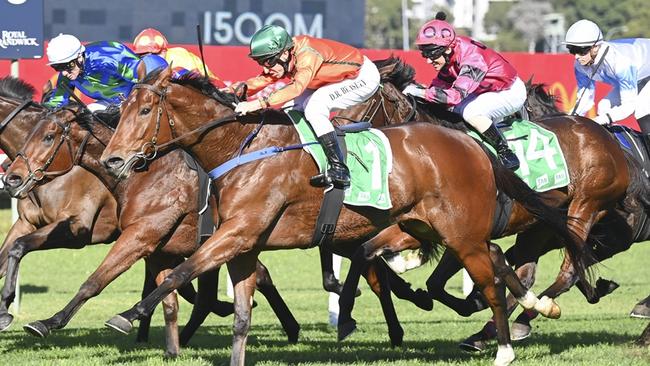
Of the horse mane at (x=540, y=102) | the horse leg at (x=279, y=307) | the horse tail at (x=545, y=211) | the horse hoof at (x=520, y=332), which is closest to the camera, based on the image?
the horse tail at (x=545, y=211)

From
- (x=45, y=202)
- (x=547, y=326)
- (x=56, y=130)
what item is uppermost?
(x=56, y=130)

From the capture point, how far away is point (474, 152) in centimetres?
735

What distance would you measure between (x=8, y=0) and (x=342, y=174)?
4889mm

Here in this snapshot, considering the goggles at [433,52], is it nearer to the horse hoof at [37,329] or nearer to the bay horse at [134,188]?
the bay horse at [134,188]

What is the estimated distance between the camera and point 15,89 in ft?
29.0

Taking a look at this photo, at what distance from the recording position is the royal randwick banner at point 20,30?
10594 mm

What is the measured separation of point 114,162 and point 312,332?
11.8ft

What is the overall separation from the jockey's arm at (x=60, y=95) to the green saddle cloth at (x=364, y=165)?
89.8 inches

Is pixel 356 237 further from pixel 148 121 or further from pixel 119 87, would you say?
pixel 119 87

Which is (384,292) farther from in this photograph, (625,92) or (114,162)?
(114,162)

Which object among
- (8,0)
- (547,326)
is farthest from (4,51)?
(547,326)

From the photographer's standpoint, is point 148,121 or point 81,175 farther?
point 81,175

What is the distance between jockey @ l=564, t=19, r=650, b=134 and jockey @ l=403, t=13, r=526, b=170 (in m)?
0.63

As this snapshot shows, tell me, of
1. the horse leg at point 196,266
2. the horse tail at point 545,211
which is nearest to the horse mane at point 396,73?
the horse tail at point 545,211
